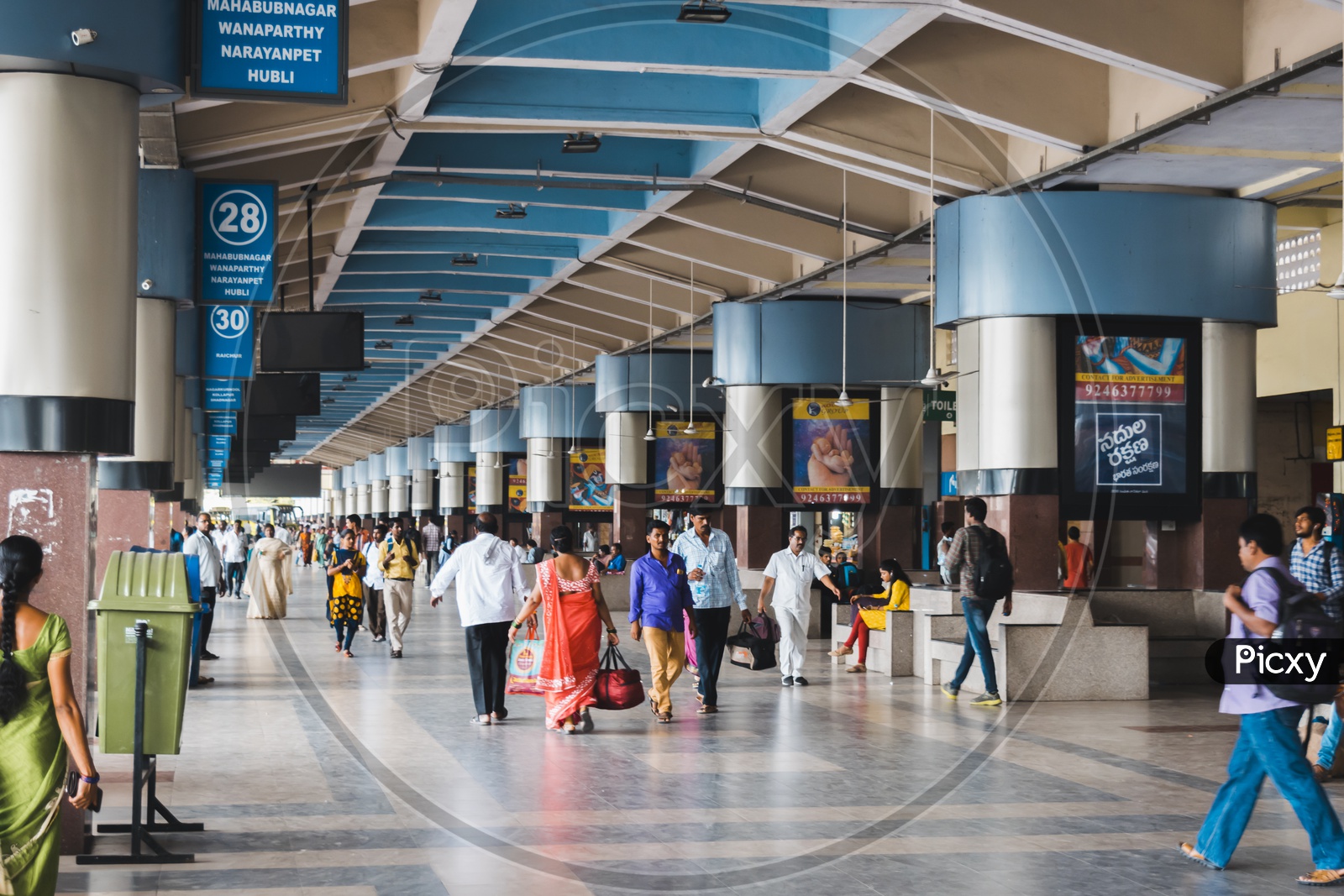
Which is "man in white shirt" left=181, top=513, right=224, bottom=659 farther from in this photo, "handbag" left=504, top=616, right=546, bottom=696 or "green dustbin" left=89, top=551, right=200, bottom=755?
"green dustbin" left=89, top=551, right=200, bottom=755

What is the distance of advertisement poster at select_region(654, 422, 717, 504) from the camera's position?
30984 millimetres

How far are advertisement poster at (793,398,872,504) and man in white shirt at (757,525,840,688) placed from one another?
317 inches

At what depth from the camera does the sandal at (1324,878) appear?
714 centimetres

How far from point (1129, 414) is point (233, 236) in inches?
368

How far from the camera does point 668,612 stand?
1312cm

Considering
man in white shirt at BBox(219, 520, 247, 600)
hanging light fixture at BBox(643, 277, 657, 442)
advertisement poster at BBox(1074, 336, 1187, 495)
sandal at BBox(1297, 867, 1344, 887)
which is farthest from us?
man in white shirt at BBox(219, 520, 247, 600)

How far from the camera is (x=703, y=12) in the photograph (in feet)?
41.4

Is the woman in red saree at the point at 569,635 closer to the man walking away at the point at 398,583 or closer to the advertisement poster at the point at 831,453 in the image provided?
the man walking away at the point at 398,583

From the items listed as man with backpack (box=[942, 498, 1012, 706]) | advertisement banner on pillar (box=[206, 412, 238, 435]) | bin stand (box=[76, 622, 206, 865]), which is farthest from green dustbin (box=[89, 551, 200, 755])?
advertisement banner on pillar (box=[206, 412, 238, 435])

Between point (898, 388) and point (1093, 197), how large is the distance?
846 cm

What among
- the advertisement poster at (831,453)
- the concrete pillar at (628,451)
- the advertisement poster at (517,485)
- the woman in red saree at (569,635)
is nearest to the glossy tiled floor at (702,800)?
the woman in red saree at (569,635)

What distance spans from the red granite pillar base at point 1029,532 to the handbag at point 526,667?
5.68 meters

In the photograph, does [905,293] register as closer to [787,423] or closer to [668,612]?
[787,423]

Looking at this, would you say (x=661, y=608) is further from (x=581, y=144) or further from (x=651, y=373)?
(x=651, y=373)
